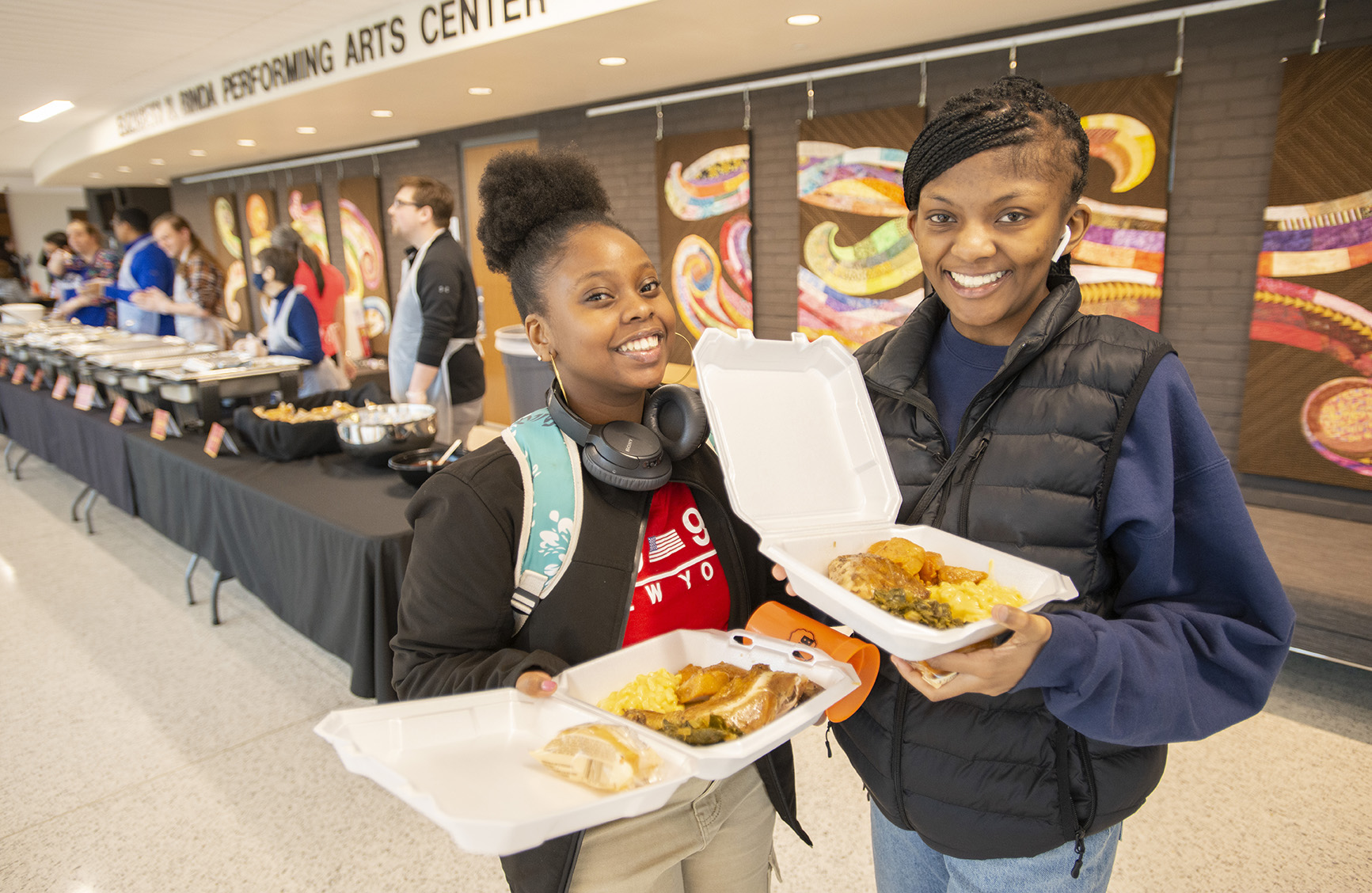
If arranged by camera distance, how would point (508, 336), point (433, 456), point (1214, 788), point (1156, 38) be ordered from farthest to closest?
point (508, 336) → point (1156, 38) → point (433, 456) → point (1214, 788)

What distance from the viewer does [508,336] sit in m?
4.01

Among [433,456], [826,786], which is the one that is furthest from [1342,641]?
[433,456]

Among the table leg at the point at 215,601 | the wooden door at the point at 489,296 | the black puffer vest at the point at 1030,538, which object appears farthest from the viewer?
the wooden door at the point at 489,296

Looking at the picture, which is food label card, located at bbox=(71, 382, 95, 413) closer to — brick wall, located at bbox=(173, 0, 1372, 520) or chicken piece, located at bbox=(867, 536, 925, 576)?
brick wall, located at bbox=(173, 0, 1372, 520)

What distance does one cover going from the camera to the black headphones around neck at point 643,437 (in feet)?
3.44

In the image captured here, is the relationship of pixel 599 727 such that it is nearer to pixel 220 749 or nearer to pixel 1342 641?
pixel 220 749

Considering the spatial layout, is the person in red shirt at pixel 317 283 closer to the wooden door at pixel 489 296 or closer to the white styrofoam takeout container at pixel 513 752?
the wooden door at pixel 489 296

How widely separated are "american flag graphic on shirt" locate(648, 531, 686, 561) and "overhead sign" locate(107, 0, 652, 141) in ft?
9.55

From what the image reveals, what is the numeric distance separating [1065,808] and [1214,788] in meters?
1.83

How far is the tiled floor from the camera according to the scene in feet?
6.57

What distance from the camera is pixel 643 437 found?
1.08 meters

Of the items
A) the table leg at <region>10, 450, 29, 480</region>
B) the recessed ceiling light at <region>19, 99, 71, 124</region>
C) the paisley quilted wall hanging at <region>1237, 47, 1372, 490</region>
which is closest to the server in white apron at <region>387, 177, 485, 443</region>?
the paisley quilted wall hanging at <region>1237, 47, 1372, 490</region>

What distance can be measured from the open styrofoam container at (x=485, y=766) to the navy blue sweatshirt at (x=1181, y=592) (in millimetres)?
507

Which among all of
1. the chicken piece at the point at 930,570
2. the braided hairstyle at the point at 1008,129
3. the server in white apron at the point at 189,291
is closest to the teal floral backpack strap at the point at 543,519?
the chicken piece at the point at 930,570
